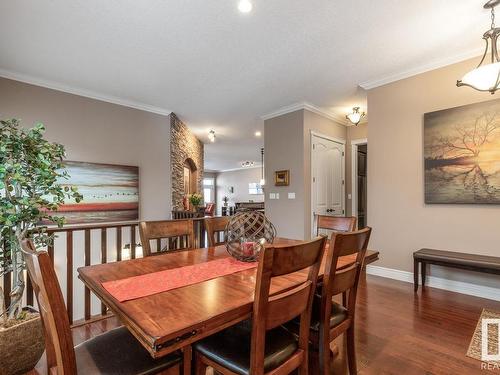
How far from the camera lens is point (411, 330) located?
2207mm

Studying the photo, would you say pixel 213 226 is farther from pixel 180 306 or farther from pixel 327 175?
pixel 327 175

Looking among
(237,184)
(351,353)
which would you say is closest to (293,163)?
(351,353)

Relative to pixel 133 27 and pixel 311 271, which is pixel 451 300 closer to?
pixel 311 271

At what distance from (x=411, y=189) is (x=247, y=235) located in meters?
2.80

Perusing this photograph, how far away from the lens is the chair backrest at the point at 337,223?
2.17 meters

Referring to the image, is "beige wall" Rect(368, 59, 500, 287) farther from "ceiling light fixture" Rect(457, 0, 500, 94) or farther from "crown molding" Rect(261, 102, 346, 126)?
"crown molding" Rect(261, 102, 346, 126)

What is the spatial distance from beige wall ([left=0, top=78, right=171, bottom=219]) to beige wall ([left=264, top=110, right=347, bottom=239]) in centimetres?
201

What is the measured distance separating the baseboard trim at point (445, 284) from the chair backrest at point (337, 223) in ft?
6.37

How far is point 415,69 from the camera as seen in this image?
3.34m

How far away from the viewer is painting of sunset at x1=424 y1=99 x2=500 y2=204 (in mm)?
2814

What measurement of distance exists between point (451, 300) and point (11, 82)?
238 inches

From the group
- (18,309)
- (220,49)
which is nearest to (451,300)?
(220,49)

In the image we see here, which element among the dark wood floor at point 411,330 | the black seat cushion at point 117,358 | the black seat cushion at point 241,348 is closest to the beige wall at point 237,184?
the dark wood floor at point 411,330

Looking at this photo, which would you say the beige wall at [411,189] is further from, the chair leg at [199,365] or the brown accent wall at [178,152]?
the brown accent wall at [178,152]
